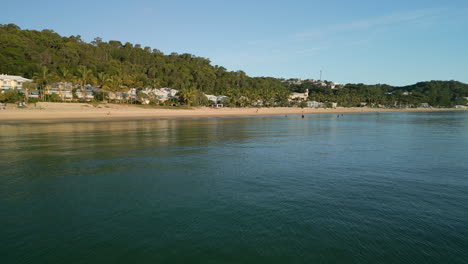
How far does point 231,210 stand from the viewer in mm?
9125

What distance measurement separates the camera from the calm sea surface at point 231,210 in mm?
6707

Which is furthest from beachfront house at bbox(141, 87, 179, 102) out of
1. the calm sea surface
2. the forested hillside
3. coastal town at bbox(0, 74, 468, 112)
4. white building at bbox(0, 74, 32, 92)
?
the calm sea surface

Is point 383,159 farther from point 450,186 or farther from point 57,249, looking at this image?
point 57,249

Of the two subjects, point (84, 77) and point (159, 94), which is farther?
point (159, 94)

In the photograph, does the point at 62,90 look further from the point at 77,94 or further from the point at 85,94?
the point at 85,94

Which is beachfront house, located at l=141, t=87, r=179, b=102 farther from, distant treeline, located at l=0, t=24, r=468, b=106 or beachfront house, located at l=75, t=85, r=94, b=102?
beachfront house, located at l=75, t=85, r=94, b=102

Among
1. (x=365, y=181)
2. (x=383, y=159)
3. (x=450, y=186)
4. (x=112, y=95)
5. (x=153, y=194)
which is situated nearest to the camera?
(x=153, y=194)

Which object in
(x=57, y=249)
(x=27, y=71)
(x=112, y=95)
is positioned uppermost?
(x=27, y=71)

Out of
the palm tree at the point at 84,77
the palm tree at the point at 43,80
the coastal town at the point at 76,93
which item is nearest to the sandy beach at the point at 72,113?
the coastal town at the point at 76,93

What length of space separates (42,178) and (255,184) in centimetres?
938

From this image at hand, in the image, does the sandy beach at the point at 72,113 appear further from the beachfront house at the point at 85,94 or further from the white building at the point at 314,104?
the white building at the point at 314,104

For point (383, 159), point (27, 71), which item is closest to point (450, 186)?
point (383, 159)

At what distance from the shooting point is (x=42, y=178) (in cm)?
1262

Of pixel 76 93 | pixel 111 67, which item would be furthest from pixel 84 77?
pixel 111 67
